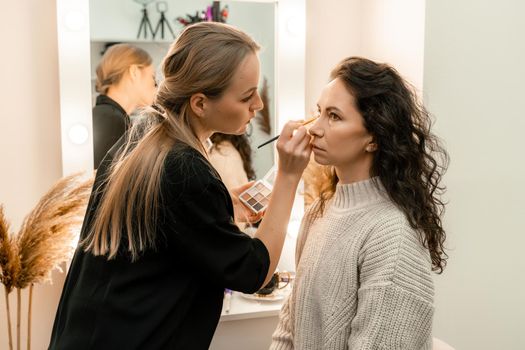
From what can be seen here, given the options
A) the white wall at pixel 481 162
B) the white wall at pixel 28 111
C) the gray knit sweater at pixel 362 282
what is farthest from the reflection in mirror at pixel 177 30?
the gray knit sweater at pixel 362 282

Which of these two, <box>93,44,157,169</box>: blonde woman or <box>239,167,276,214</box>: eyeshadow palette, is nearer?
<box>239,167,276,214</box>: eyeshadow palette

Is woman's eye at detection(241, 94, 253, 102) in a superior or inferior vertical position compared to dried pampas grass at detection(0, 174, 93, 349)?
superior

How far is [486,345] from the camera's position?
5.60 feet

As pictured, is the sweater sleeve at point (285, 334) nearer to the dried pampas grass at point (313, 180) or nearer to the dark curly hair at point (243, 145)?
the dried pampas grass at point (313, 180)

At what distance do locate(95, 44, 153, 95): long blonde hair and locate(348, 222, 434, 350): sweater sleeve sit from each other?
1.05 metres

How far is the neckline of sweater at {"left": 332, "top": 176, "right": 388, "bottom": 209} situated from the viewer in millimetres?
1065

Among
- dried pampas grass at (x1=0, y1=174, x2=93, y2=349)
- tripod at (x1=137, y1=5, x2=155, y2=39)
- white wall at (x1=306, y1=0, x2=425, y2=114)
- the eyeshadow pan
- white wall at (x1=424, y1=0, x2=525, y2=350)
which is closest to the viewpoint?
→ the eyeshadow pan

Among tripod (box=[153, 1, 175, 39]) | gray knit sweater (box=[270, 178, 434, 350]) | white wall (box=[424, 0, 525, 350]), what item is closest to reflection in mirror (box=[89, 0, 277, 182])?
tripod (box=[153, 1, 175, 39])

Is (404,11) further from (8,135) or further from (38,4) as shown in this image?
(8,135)

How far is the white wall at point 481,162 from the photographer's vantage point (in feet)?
5.05

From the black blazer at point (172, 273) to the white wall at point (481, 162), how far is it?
2.94ft

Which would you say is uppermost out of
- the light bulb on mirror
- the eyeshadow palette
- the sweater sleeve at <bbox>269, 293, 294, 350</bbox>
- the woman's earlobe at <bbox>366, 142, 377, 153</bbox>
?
the woman's earlobe at <bbox>366, 142, 377, 153</bbox>

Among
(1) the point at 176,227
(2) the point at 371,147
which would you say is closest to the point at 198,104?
(1) the point at 176,227

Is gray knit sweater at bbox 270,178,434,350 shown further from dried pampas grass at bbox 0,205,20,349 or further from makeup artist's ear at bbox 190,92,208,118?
dried pampas grass at bbox 0,205,20,349
